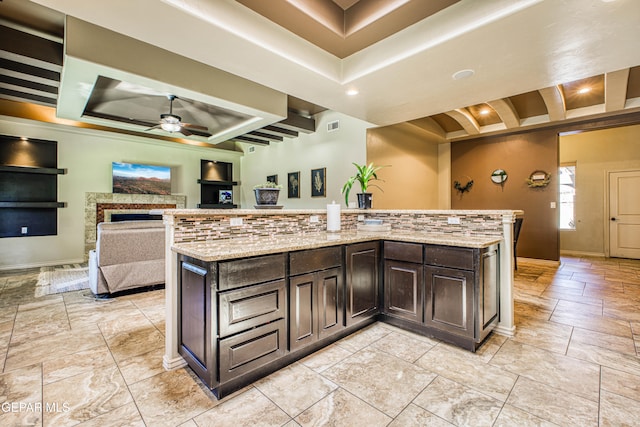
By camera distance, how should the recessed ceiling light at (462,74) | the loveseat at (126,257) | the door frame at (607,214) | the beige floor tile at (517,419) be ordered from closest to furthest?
the beige floor tile at (517,419) → the recessed ceiling light at (462,74) → the loveseat at (126,257) → the door frame at (607,214)

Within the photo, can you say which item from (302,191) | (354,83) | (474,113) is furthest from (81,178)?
(474,113)

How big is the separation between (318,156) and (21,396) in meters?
5.51

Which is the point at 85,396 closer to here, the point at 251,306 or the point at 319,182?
the point at 251,306

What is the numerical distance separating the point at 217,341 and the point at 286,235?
1.24m

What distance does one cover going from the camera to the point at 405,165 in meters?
6.30

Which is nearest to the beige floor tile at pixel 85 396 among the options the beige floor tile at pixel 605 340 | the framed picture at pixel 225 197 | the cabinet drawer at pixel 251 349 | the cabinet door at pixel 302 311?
the cabinet drawer at pixel 251 349

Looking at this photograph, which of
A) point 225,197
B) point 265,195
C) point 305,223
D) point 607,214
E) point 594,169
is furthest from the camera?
point 225,197

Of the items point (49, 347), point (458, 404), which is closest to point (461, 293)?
point (458, 404)

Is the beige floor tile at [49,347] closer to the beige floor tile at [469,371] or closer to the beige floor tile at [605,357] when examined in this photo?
the beige floor tile at [469,371]

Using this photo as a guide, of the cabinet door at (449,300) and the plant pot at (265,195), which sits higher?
the plant pot at (265,195)

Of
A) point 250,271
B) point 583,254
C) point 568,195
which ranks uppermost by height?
point 568,195

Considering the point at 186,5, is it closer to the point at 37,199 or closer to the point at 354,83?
the point at 354,83

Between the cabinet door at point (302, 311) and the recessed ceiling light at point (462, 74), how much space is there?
2594 millimetres

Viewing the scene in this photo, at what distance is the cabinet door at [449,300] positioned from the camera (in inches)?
92.1
